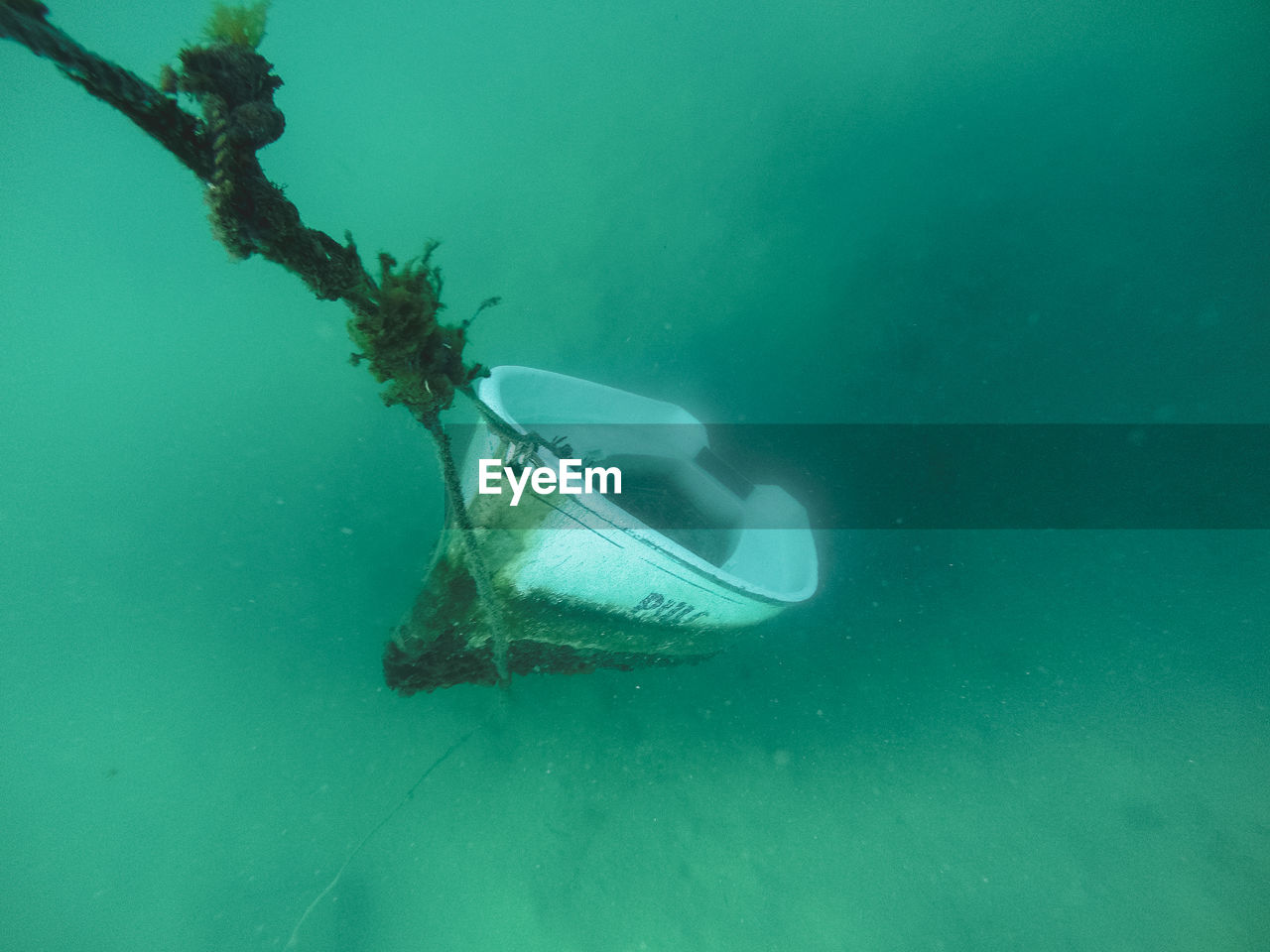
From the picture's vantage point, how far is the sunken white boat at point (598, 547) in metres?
2.56

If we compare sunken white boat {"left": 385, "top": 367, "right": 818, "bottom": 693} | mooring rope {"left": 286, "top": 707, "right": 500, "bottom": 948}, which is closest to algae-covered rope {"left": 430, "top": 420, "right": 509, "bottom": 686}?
sunken white boat {"left": 385, "top": 367, "right": 818, "bottom": 693}

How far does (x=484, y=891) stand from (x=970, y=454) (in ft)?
18.0

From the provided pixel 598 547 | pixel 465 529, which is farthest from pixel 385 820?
pixel 465 529

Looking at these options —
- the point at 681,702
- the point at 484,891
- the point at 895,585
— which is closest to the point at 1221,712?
the point at 895,585

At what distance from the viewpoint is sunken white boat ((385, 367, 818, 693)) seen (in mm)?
2562

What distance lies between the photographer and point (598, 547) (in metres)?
2.57

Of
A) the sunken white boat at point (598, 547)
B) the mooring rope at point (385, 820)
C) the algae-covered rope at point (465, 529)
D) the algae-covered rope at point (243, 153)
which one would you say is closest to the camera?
the algae-covered rope at point (243, 153)

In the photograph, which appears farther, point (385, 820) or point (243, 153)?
point (385, 820)

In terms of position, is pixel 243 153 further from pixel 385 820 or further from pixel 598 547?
pixel 385 820

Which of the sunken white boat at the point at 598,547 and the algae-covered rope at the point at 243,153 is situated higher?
the sunken white boat at the point at 598,547

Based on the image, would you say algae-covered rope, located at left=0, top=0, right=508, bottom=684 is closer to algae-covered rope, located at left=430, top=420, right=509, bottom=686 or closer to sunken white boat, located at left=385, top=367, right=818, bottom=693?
algae-covered rope, located at left=430, top=420, right=509, bottom=686

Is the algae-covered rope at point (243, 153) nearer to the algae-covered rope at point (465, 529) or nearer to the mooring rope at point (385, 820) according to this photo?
the algae-covered rope at point (465, 529)

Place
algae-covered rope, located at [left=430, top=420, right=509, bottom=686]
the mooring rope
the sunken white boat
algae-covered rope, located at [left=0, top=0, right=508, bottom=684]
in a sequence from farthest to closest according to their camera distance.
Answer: the mooring rope
the sunken white boat
algae-covered rope, located at [left=430, top=420, right=509, bottom=686]
algae-covered rope, located at [left=0, top=0, right=508, bottom=684]

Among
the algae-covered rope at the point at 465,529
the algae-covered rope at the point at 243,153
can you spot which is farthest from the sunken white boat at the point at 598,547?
the algae-covered rope at the point at 243,153
